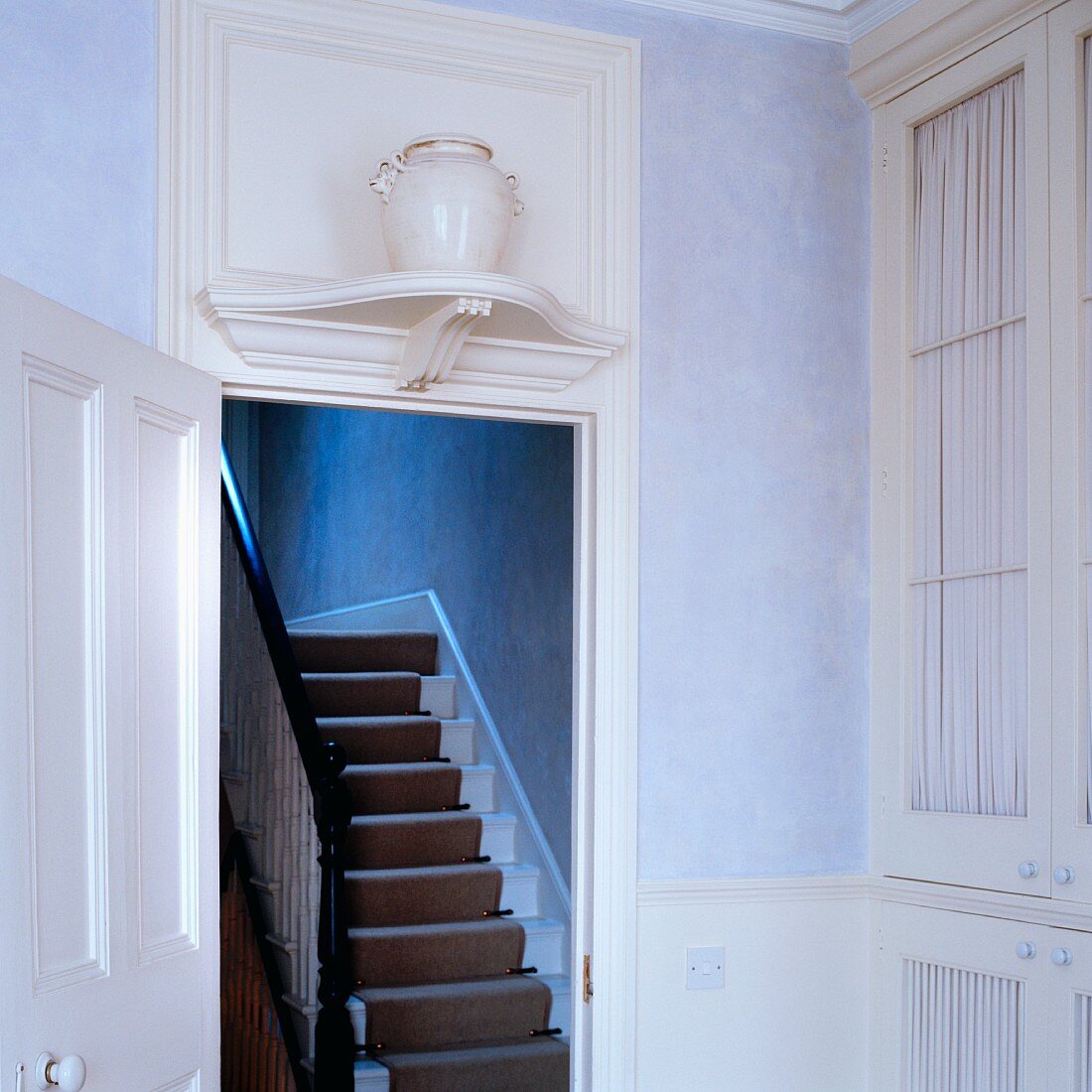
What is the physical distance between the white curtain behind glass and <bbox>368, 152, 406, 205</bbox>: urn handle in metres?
1.32

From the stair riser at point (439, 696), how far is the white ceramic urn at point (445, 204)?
3519 mm

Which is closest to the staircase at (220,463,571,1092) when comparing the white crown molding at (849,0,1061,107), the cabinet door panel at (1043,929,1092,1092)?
the cabinet door panel at (1043,929,1092,1092)

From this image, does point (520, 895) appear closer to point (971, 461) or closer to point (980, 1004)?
point (980, 1004)

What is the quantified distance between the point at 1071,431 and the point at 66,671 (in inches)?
78.1

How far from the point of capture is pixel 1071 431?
2.66 metres

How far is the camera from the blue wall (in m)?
4.82

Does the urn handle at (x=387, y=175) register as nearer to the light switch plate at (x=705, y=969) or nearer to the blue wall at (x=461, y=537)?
the blue wall at (x=461, y=537)

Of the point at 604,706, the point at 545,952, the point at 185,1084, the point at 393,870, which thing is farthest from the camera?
the point at 393,870

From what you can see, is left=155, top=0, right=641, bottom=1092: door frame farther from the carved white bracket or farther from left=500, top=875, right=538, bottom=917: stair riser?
left=500, top=875, right=538, bottom=917: stair riser

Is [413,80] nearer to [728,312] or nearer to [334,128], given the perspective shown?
[334,128]

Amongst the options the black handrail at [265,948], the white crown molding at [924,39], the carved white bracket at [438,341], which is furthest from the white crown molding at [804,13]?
the black handrail at [265,948]

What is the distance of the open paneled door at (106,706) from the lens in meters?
1.99

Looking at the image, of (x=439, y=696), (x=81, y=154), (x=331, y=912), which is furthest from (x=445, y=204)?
(x=439, y=696)

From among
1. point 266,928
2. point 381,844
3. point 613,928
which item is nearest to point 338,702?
point 381,844
